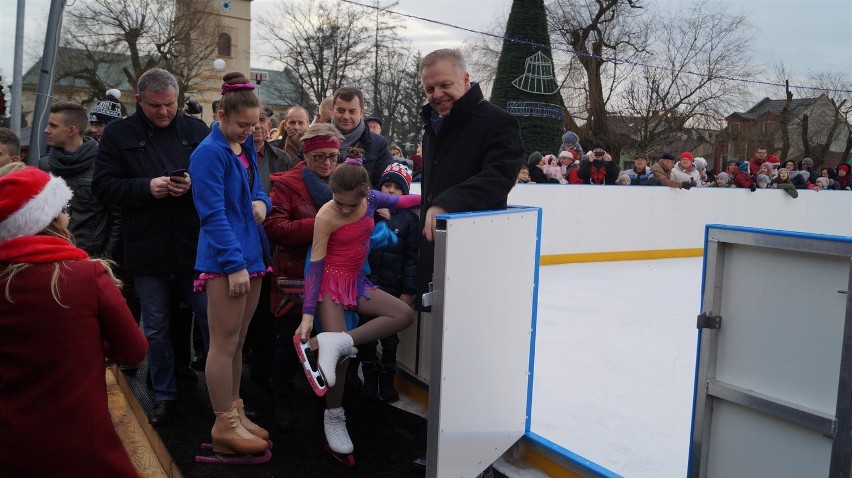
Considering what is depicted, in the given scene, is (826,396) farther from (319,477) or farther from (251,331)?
(251,331)

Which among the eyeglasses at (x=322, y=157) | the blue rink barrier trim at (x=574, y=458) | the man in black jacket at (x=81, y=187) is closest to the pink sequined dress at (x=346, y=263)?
the eyeglasses at (x=322, y=157)

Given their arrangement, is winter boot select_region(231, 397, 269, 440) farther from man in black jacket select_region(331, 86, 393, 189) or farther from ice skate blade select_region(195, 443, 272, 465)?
man in black jacket select_region(331, 86, 393, 189)

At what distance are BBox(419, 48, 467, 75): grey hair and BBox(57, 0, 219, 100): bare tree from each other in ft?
93.7

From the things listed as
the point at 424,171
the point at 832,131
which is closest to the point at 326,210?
Answer: the point at 424,171

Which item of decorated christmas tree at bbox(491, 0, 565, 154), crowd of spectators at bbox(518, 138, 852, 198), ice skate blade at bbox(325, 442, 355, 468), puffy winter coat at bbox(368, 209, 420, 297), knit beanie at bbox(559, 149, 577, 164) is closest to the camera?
ice skate blade at bbox(325, 442, 355, 468)

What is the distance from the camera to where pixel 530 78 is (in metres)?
15.0

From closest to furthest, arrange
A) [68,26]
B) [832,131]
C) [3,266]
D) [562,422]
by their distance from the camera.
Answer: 1. [3,266]
2. [562,422]
3. [68,26]
4. [832,131]

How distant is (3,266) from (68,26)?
30.9m

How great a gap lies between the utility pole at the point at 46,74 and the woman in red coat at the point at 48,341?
207 inches

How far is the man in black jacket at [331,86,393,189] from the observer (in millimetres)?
3922

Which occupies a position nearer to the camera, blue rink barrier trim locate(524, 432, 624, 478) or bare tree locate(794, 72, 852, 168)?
blue rink barrier trim locate(524, 432, 624, 478)

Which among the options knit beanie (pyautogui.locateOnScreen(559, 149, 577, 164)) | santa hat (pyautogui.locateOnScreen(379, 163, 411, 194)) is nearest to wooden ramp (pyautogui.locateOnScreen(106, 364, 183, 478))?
santa hat (pyautogui.locateOnScreen(379, 163, 411, 194))

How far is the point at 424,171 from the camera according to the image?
3.06m

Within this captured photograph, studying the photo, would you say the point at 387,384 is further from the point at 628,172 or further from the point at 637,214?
the point at 628,172
